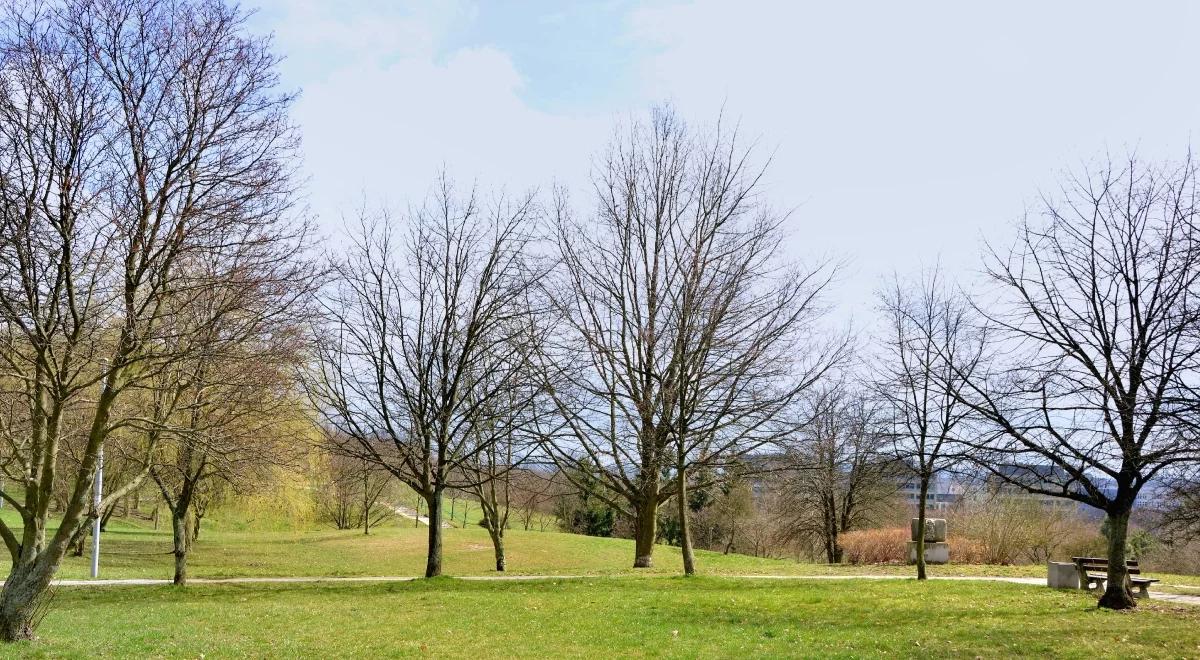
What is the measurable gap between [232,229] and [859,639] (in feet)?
31.7

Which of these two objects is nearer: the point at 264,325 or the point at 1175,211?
the point at 264,325

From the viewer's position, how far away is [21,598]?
980 cm

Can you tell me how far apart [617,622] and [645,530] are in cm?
1106

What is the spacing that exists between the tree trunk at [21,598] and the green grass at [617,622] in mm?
311

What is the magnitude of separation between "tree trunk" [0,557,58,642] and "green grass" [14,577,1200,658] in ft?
1.02

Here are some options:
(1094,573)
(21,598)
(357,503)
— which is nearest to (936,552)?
(1094,573)

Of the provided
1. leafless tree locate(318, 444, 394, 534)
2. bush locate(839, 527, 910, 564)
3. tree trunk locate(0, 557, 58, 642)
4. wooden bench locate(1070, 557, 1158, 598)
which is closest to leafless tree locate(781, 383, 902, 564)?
bush locate(839, 527, 910, 564)

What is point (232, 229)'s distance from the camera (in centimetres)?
1085

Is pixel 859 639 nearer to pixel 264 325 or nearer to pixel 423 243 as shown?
pixel 264 325

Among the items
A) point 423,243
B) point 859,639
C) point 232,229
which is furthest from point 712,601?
point 423,243

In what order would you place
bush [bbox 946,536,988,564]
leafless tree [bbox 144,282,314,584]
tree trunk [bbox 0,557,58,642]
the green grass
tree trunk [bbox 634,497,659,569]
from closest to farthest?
tree trunk [bbox 0,557,58,642] → the green grass → leafless tree [bbox 144,282,314,584] → tree trunk [bbox 634,497,659,569] → bush [bbox 946,536,988,564]

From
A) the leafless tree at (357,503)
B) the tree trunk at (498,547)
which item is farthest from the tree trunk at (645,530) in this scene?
the leafless tree at (357,503)

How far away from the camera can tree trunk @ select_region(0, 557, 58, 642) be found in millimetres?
9734

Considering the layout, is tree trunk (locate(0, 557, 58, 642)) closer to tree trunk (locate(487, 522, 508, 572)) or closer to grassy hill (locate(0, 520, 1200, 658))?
grassy hill (locate(0, 520, 1200, 658))
